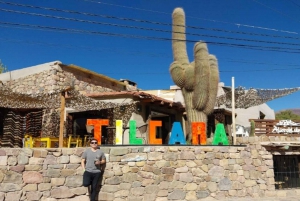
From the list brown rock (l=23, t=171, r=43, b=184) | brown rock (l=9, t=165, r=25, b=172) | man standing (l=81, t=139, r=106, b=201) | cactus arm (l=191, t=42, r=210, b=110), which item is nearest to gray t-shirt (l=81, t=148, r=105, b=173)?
man standing (l=81, t=139, r=106, b=201)

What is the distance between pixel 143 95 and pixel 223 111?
24.5 ft

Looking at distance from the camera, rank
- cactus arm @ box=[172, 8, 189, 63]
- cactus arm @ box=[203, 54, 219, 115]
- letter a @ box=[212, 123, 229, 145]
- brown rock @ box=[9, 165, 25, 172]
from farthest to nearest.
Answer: cactus arm @ box=[172, 8, 189, 63]
cactus arm @ box=[203, 54, 219, 115]
letter a @ box=[212, 123, 229, 145]
brown rock @ box=[9, 165, 25, 172]

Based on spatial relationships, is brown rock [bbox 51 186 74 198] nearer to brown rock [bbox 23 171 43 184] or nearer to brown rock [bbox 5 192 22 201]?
brown rock [bbox 23 171 43 184]

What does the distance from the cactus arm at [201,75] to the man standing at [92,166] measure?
6.13 metres

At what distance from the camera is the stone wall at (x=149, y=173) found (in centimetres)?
778

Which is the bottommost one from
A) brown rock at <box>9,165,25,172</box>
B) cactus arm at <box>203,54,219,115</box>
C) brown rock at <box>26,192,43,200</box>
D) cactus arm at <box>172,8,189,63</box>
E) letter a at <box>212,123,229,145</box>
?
brown rock at <box>26,192,43,200</box>

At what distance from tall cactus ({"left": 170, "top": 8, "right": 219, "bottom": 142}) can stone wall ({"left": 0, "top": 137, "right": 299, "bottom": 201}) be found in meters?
2.64

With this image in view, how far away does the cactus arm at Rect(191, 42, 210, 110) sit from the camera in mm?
12898

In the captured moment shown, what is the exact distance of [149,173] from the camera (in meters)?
9.17

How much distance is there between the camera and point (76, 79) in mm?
15703

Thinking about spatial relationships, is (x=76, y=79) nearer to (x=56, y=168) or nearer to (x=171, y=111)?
(x=171, y=111)

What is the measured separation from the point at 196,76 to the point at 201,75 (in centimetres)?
25

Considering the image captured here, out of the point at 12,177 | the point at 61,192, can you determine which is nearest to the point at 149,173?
the point at 61,192

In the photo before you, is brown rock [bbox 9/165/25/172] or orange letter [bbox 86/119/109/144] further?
orange letter [bbox 86/119/109/144]
